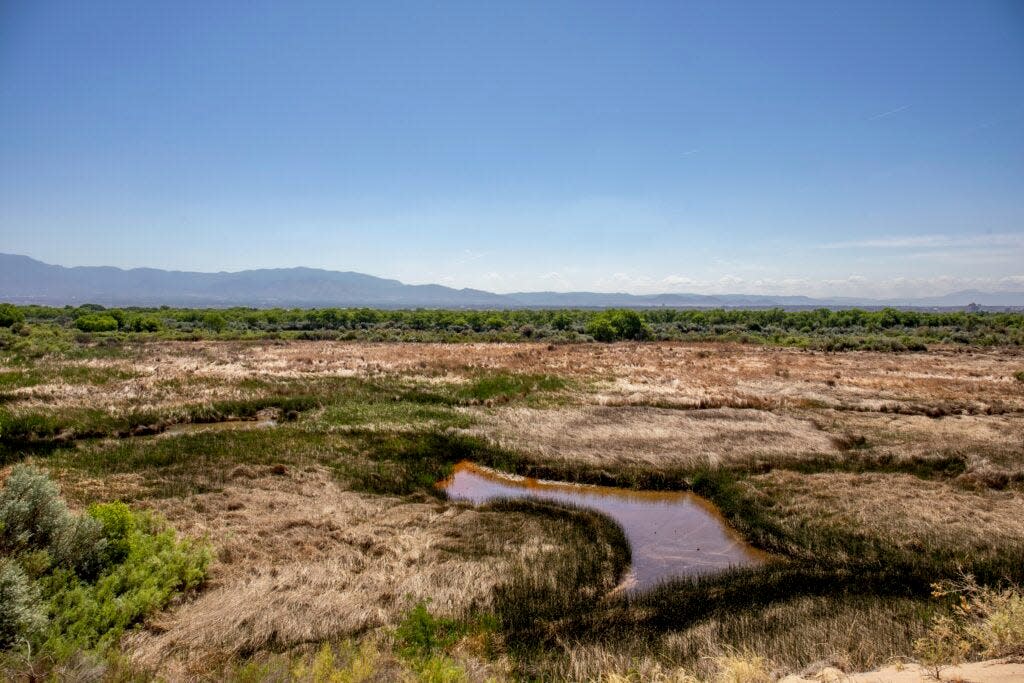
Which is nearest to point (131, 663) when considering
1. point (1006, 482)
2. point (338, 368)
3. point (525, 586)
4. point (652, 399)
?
point (525, 586)

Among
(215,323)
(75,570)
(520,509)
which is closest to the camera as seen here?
(75,570)

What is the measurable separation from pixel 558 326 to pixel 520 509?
226 feet

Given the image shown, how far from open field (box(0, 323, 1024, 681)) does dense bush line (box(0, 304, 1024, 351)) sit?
34691 mm

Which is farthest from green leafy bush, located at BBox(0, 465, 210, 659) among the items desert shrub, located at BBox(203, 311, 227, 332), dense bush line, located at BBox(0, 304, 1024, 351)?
desert shrub, located at BBox(203, 311, 227, 332)

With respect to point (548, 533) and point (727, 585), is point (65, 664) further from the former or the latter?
point (727, 585)

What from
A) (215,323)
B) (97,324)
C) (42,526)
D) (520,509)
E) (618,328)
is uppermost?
(618,328)

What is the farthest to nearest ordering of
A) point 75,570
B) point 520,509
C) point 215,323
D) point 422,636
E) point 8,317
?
point 215,323 → point 8,317 → point 520,509 → point 75,570 → point 422,636

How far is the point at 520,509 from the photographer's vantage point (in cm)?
1516

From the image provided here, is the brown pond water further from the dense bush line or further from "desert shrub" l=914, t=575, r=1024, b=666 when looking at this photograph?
the dense bush line

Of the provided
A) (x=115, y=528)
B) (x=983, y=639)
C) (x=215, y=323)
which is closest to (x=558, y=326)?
(x=215, y=323)

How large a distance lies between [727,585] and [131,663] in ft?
35.4

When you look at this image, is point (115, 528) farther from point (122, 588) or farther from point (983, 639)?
point (983, 639)

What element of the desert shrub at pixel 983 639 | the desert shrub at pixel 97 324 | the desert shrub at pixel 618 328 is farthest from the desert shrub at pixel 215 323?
the desert shrub at pixel 983 639

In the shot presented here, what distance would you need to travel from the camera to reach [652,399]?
2797cm
